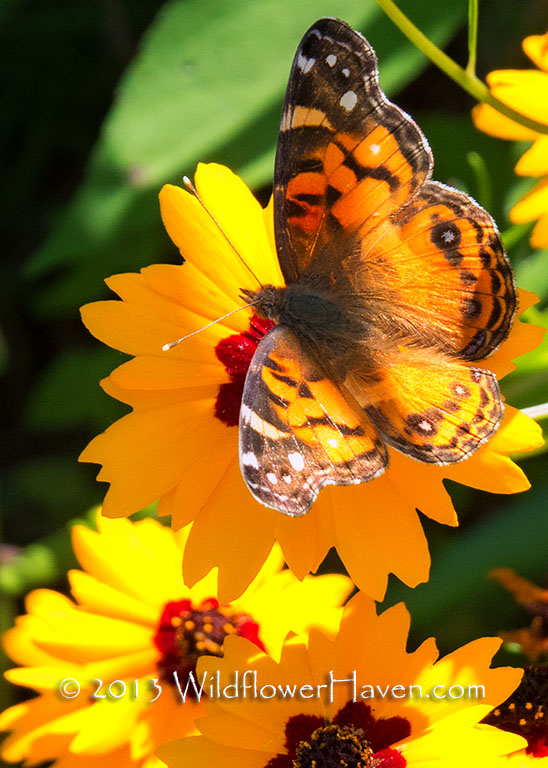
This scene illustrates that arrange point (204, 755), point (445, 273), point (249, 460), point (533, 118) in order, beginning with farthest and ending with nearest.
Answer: point (533, 118) → point (445, 273) → point (204, 755) → point (249, 460)

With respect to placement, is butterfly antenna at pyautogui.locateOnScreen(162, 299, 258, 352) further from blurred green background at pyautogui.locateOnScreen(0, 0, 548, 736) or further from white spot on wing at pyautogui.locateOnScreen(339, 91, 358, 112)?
blurred green background at pyautogui.locateOnScreen(0, 0, 548, 736)

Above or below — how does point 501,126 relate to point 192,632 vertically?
above

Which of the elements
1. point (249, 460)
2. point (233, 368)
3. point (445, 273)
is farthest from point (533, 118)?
point (249, 460)

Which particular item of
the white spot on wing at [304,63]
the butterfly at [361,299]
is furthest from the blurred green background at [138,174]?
the white spot on wing at [304,63]

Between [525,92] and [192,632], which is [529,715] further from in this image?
[525,92]

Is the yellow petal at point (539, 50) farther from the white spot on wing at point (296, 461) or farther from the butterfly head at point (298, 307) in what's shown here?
the white spot on wing at point (296, 461)

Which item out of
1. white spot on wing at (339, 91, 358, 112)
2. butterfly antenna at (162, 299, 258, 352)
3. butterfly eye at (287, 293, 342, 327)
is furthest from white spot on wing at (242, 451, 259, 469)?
white spot on wing at (339, 91, 358, 112)
